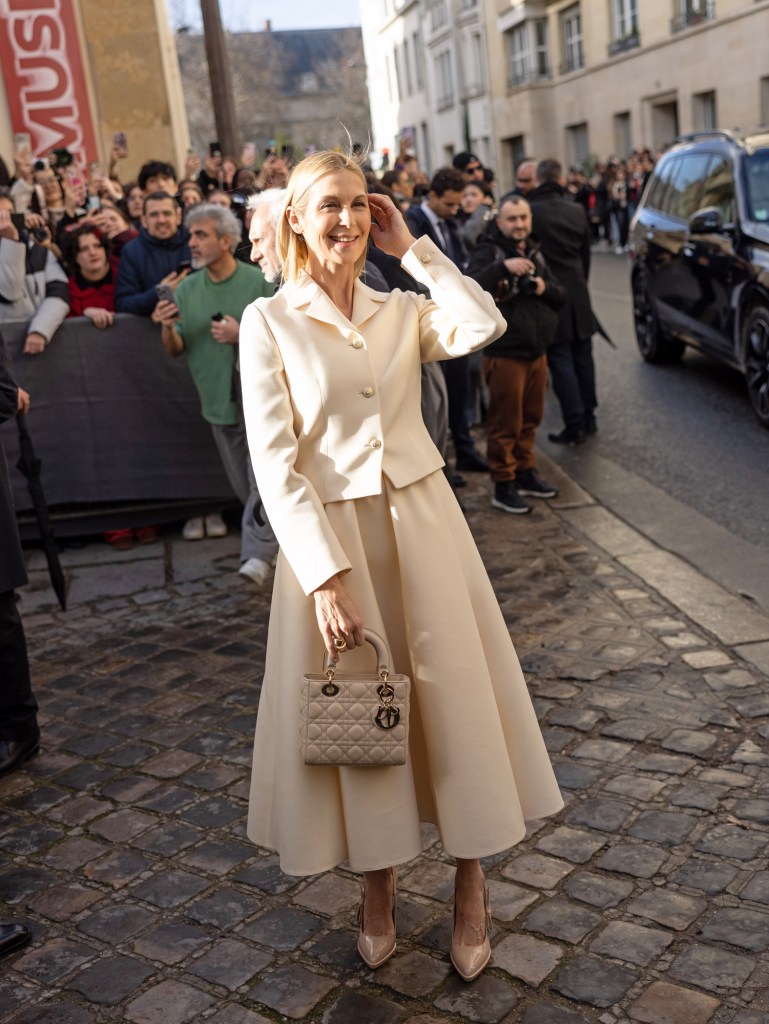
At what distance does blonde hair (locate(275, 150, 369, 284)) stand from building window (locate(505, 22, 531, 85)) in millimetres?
49042

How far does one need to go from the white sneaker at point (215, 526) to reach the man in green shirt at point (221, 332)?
0.70 meters

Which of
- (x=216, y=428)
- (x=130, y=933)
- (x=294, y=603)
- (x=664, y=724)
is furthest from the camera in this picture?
(x=216, y=428)

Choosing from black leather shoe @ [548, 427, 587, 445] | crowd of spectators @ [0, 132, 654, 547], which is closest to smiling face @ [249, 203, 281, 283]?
crowd of spectators @ [0, 132, 654, 547]

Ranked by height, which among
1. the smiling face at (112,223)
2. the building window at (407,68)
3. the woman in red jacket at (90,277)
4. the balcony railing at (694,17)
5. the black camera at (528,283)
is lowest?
the black camera at (528,283)

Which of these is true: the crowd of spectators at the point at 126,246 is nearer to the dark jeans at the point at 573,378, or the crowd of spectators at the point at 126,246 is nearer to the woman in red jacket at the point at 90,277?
the woman in red jacket at the point at 90,277

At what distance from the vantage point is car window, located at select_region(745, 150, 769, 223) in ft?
31.2

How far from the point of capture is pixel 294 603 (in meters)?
3.05

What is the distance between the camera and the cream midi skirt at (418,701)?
9.98 ft

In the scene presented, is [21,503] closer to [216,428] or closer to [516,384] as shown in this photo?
[216,428]

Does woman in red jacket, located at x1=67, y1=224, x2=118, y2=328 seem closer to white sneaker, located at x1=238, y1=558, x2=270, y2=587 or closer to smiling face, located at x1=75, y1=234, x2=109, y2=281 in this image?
smiling face, located at x1=75, y1=234, x2=109, y2=281

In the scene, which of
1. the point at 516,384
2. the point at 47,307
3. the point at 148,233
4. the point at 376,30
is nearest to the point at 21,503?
the point at 47,307

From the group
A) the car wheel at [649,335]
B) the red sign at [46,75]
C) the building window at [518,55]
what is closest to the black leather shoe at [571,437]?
the car wheel at [649,335]

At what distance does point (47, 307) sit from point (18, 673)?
3.53m

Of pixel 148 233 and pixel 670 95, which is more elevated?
pixel 670 95
